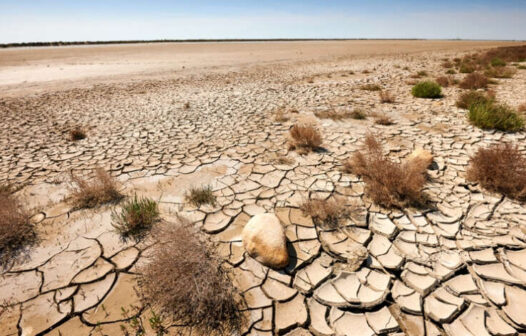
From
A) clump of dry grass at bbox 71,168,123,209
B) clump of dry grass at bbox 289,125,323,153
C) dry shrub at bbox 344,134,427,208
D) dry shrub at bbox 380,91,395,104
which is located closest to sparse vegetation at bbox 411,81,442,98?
dry shrub at bbox 380,91,395,104

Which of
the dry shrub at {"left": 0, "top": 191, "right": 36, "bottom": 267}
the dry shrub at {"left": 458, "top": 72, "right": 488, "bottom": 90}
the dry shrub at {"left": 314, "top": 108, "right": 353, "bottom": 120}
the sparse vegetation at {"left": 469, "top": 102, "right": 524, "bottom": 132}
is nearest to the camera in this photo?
the dry shrub at {"left": 0, "top": 191, "right": 36, "bottom": 267}

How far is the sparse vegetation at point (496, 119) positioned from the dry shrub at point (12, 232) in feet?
23.8

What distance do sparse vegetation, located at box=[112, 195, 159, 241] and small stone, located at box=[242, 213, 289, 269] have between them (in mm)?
1130

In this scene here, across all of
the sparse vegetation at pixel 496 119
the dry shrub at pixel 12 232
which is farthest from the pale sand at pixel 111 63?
the sparse vegetation at pixel 496 119

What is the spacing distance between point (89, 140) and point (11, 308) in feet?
12.9

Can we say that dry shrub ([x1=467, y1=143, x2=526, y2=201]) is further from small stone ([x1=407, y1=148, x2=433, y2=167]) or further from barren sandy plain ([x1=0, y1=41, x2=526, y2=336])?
small stone ([x1=407, y1=148, x2=433, y2=167])

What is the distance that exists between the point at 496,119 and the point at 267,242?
5270mm

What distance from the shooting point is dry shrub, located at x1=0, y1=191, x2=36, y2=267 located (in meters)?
2.39

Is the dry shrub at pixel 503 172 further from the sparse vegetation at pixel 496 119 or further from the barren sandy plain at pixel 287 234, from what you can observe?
the sparse vegetation at pixel 496 119

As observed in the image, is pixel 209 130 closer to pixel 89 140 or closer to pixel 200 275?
pixel 89 140

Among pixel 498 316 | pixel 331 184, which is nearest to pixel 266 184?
pixel 331 184

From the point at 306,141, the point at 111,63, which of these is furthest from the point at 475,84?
the point at 111,63

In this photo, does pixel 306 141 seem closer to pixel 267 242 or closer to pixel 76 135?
pixel 267 242

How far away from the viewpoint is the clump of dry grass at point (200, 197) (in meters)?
3.05
